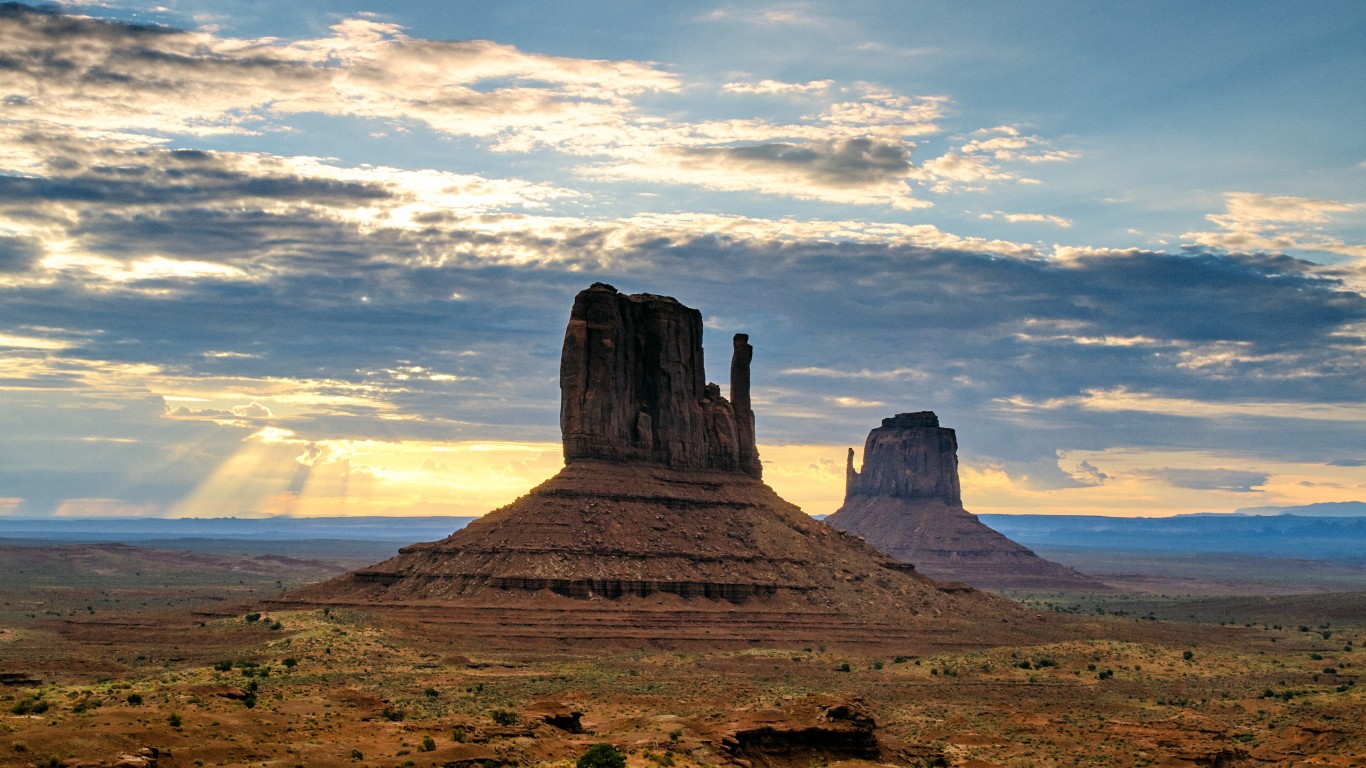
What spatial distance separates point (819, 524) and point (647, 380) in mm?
23816

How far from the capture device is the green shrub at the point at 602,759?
5066 centimetres

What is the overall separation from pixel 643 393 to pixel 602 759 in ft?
308

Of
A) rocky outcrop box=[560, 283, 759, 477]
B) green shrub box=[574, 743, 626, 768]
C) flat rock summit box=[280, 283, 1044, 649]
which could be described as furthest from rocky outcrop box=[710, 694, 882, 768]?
rocky outcrop box=[560, 283, 759, 477]

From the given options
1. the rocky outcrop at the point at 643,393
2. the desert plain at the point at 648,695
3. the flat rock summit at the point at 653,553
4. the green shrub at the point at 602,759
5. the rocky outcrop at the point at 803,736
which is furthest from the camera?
the rocky outcrop at the point at 643,393

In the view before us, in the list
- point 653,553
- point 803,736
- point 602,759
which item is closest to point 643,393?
point 653,553

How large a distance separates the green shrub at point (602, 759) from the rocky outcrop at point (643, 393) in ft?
281

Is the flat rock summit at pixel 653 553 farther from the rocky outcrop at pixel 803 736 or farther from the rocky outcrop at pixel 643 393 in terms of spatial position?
the rocky outcrop at pixel 803 736

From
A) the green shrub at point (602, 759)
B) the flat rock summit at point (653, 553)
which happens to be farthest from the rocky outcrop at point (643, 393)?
the green shrub at point (602, 759)

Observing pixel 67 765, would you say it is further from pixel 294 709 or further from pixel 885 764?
pixel 885 764

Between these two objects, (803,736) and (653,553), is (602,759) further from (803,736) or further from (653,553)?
(653,553)

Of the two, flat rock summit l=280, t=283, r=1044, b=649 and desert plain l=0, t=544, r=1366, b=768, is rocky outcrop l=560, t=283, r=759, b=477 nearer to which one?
flat rock summit l=280, t=283, r=1044, b=649

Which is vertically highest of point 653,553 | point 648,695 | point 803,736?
point 653,553

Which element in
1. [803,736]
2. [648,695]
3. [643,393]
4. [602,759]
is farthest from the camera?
[643,393]

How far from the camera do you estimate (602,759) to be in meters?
51.2
